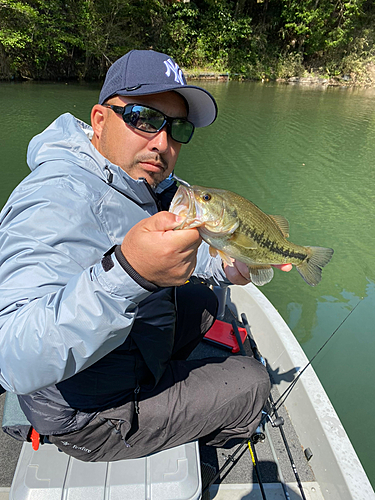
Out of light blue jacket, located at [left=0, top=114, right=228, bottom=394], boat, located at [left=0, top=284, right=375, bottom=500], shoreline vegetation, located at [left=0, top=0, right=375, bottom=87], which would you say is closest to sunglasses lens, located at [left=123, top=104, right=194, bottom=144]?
light blue jacket, located at [left=0, top=114, right=228, bottom=394]

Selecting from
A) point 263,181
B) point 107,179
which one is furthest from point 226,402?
point 263,181

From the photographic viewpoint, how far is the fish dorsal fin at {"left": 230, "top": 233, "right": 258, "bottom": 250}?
1.76m

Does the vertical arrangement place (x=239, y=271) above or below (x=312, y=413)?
above

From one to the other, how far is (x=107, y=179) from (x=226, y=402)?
155 centimetres

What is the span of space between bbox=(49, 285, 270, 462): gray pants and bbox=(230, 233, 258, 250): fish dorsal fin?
0.90 m

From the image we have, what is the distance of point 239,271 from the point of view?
222 cm

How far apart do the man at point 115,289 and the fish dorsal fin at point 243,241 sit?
367mm

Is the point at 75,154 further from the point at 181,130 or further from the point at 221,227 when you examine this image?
the point at 221,227

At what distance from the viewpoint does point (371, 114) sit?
1750 centimetres

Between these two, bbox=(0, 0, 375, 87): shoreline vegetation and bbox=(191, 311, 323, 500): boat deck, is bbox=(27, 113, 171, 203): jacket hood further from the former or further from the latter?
bbox=(0, 0, 375, 87): shoreline vegetation

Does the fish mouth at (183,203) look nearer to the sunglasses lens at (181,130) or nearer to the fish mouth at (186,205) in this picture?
the fish mouth at (186,205)

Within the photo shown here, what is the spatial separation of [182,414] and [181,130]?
1.84m

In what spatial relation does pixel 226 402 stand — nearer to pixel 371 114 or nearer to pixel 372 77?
pixel 371 114

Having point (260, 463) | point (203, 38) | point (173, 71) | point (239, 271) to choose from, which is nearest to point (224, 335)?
point (260, 463)
